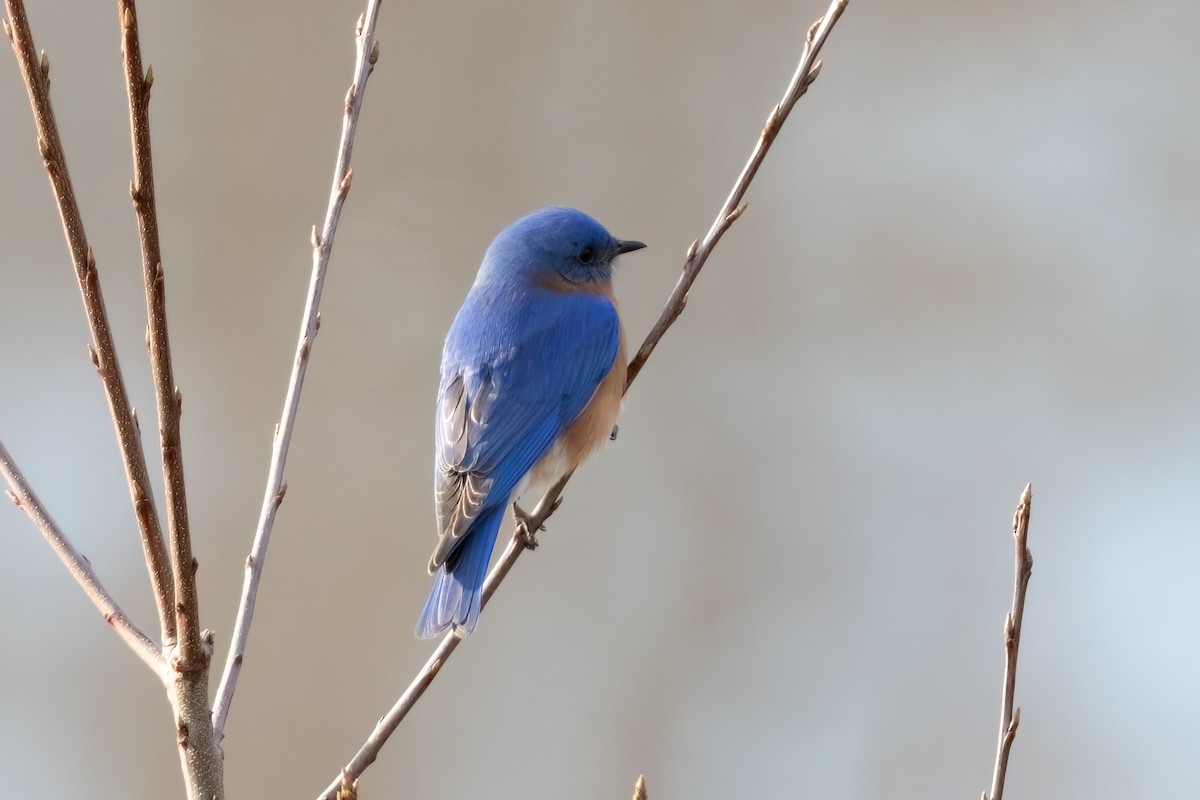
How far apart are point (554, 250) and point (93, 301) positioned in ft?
6.60

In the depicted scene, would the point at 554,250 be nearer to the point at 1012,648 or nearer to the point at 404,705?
the point at 404,705

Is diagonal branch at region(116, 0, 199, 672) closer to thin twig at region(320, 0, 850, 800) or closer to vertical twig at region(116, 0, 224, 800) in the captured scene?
vertical twig at region(116, 0, 224, 800)

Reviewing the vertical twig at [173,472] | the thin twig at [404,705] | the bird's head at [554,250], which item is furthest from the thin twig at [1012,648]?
the bird's head at [554,250]

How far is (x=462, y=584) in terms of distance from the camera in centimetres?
248

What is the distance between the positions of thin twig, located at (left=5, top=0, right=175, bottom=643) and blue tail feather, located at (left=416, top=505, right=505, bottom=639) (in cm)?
85

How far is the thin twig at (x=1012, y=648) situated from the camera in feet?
4.59

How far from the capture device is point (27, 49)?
1.21 metres

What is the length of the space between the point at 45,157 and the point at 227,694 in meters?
0.71

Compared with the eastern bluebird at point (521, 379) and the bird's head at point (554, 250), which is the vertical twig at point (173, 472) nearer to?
the eastern bluebird at point (521, 379)

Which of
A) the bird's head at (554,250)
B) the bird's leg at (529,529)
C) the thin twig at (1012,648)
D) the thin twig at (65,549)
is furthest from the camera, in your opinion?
the bird's head at (554,250)

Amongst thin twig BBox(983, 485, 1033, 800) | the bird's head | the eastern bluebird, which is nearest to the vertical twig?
thin twig BBox(983, 485, 1033, 800)

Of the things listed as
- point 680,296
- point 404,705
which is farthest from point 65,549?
point 680,296

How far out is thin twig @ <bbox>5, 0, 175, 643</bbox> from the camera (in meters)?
1.21

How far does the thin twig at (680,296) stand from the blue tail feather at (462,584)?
7.0 inches
